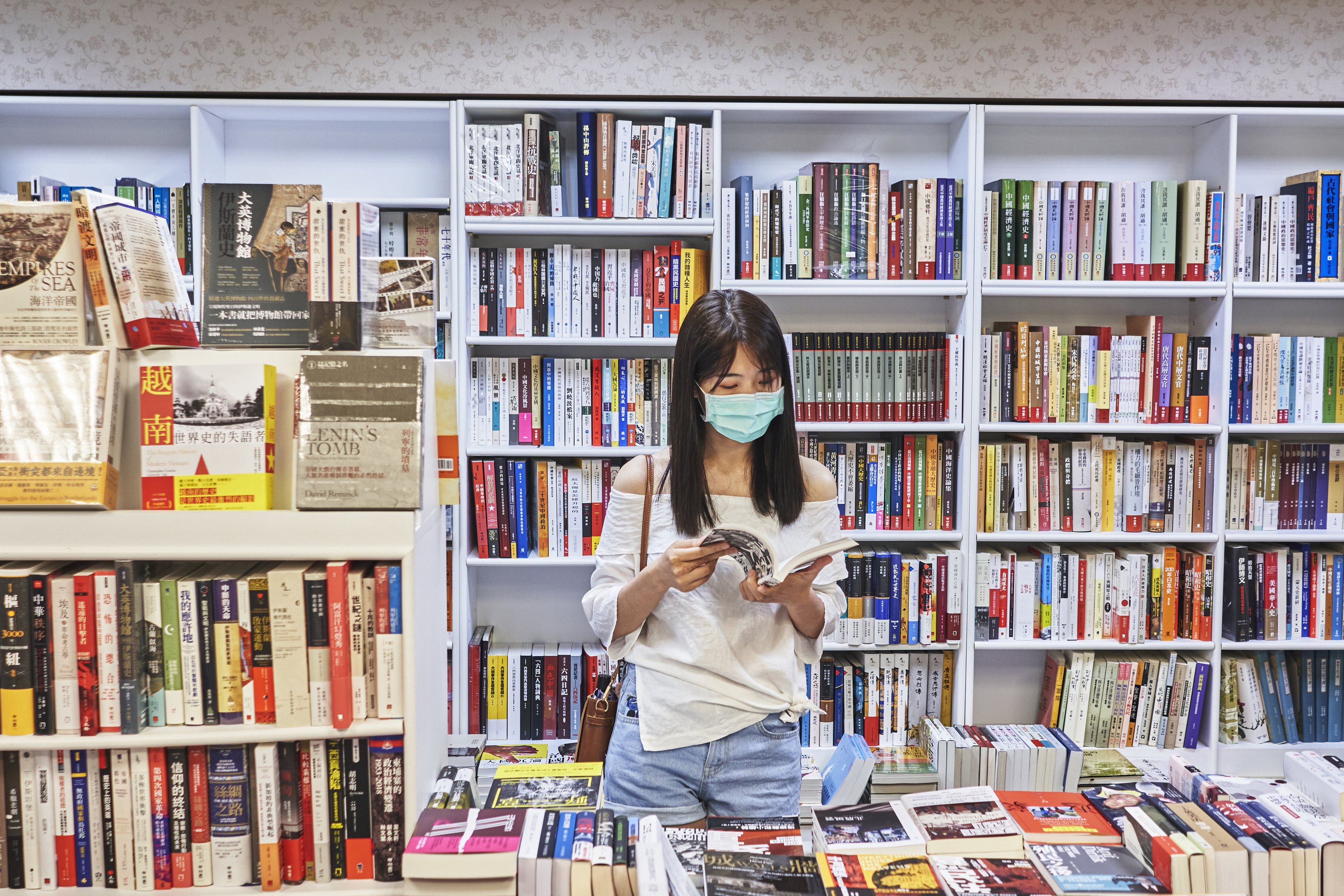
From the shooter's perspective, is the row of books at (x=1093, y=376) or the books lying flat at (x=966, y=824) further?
the row of books at (x=1093, y=376)

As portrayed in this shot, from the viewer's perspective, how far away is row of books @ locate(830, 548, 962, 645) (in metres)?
2.80

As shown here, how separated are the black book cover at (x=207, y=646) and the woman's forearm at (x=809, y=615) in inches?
23.0

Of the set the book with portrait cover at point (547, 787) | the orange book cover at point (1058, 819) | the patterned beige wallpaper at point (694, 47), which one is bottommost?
the book with portrait cover at point (547, 787)

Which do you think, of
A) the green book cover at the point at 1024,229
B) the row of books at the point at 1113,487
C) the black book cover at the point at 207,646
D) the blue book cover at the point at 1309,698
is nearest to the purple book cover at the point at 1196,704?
the blue book cover at the point at 1309,698

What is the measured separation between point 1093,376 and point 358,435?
2362 mm

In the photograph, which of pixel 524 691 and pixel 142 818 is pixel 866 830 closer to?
pixel 142 818

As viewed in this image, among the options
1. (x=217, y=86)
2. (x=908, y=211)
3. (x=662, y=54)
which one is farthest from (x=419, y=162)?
(x=908, y=211)

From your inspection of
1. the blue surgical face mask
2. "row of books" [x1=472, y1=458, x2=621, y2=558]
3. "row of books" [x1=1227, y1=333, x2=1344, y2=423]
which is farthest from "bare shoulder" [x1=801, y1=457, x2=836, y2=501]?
"row of books" [x1=1227, y1=333, x2=1344, y2=423]

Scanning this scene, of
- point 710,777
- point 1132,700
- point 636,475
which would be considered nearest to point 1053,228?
point 1132,700

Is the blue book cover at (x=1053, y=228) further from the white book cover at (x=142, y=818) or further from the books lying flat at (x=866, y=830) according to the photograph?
the white book cover at (x=142, y=818)

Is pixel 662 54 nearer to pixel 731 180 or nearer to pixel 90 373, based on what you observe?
pixel 731 180

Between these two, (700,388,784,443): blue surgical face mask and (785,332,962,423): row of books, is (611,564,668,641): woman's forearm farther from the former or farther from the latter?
(785,332,962,423): row of books

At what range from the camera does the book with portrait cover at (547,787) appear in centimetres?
135

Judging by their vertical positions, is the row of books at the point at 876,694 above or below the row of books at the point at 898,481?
below
